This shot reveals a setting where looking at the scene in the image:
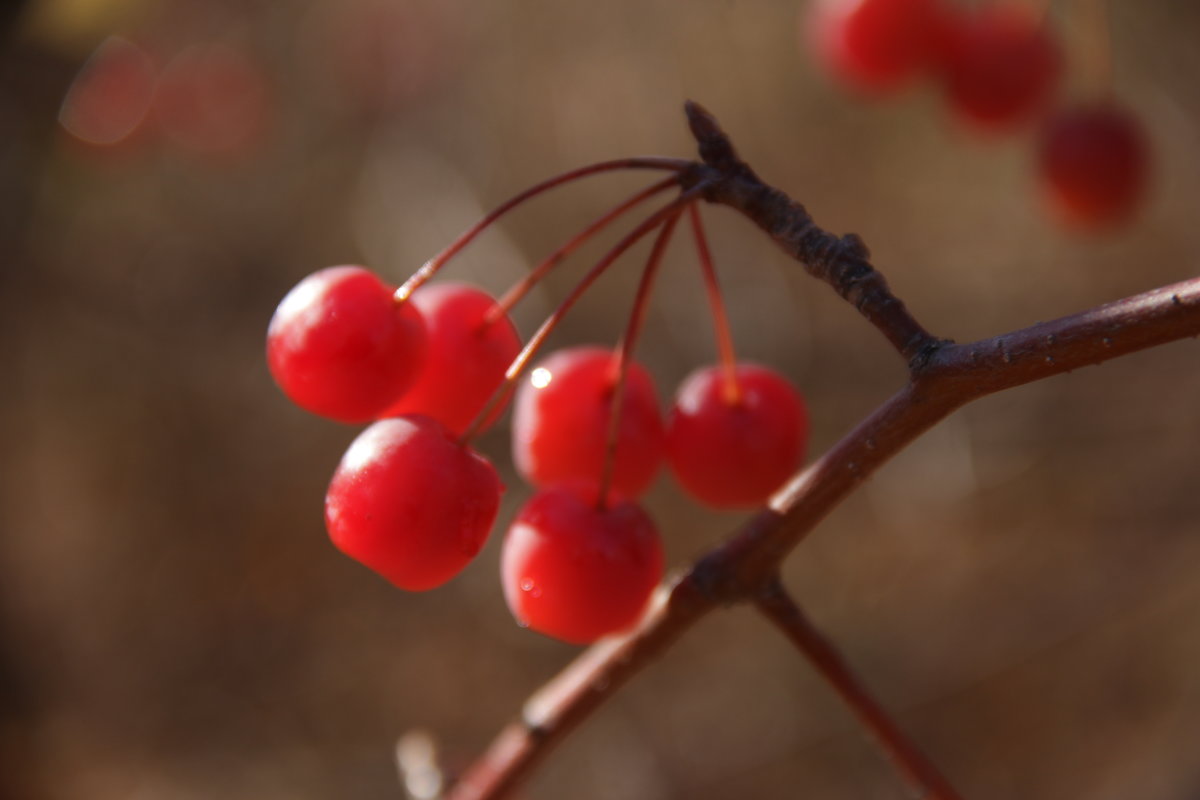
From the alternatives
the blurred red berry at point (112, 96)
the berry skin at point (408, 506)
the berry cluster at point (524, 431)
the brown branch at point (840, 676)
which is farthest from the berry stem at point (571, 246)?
the blurred red berry at point (112, 96)

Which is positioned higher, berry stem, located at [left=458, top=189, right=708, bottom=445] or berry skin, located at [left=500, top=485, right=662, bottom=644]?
berry stem, located at [left=458, top=189, right=708, bottom=445]

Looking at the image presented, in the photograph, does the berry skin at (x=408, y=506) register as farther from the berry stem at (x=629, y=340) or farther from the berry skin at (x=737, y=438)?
the berry skin at (x=737, y=438)

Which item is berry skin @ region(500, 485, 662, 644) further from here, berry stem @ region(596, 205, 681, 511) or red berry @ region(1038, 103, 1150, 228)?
red berry @ region(1038, 103, 1150, 228)

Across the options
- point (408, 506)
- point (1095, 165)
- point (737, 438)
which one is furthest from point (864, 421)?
point (1095, 165)

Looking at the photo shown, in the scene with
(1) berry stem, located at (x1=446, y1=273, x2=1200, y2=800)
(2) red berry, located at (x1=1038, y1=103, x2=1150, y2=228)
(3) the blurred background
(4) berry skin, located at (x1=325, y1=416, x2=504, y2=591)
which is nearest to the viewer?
(1) berry stem, located at (x1=446, y1=273, x2=1200, y2=800)

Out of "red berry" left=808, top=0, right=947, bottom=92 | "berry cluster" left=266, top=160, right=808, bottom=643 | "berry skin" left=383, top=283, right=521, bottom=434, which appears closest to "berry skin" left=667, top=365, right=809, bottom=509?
"berry cluster" left=266, top=160, right=808, bottom=643

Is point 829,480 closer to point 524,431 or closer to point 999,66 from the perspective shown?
point 524,431

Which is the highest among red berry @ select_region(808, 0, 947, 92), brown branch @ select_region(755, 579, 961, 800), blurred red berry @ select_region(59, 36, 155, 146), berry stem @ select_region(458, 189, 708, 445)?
blurred red berry @ select_region(59, 36, 155, 146)
